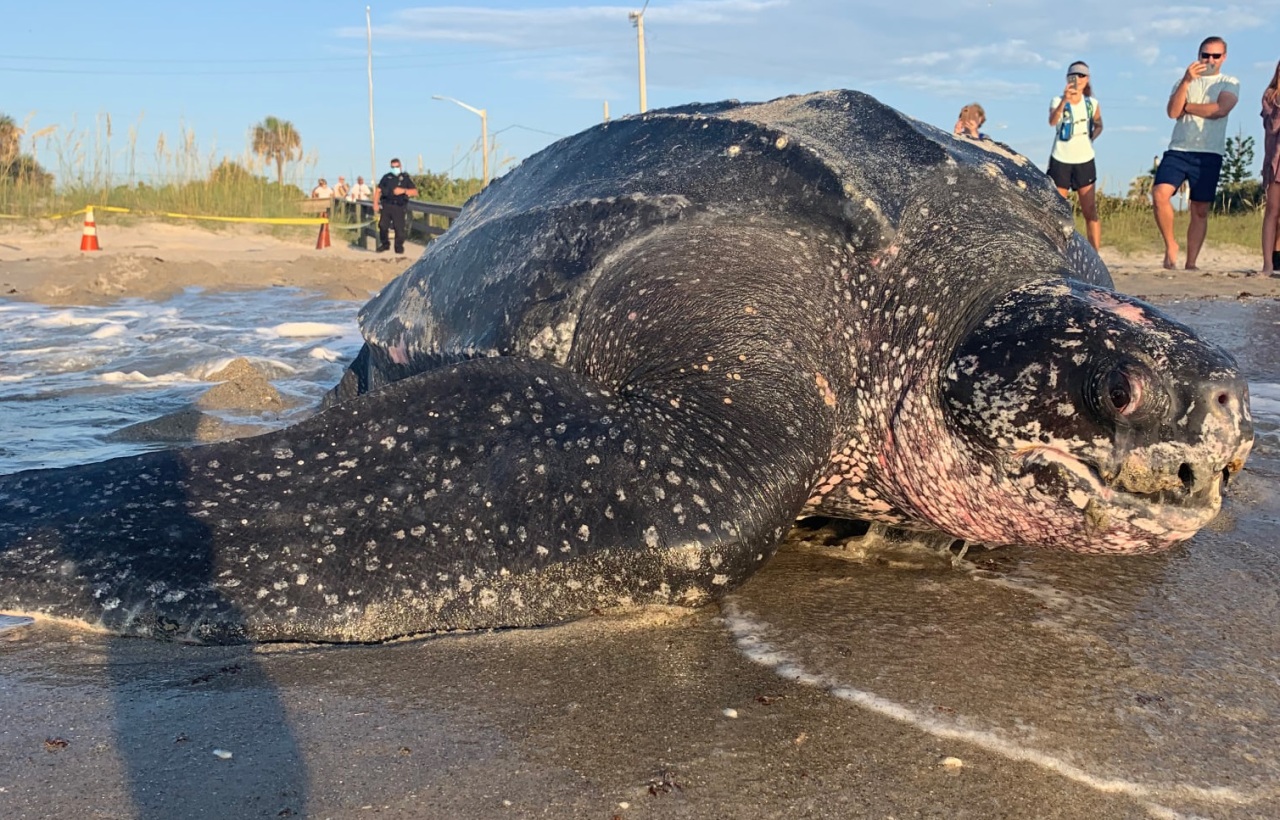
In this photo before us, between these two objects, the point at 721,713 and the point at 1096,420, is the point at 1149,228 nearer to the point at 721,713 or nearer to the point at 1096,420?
the point at 1096,420

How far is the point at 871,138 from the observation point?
2332mm

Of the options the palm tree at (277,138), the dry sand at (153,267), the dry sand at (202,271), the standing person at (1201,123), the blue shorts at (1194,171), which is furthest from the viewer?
the palm tree at (277,138)

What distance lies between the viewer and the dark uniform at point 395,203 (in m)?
13.1

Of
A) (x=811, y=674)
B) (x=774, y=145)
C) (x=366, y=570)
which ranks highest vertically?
(x=774, y=145)

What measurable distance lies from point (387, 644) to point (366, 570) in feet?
0.38

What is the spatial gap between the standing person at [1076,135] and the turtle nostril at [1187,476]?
224 inches

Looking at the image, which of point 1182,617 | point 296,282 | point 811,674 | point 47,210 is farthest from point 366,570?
point 47,210

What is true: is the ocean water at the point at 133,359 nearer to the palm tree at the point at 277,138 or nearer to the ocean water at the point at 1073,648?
→ the ocean water at the point at 1073,648

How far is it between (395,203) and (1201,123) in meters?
9.72

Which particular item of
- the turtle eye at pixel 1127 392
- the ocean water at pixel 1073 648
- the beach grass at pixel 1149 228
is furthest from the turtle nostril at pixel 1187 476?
the beach grass at pixel 1149 228

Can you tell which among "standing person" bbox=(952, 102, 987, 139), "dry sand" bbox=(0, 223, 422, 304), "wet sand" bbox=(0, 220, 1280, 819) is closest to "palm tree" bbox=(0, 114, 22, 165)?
"dry sand" bbox=(0, 223, 422, 304)

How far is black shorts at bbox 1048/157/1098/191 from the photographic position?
22.7ft

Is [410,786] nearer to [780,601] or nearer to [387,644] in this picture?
[387,644]

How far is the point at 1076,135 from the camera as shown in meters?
6.87
